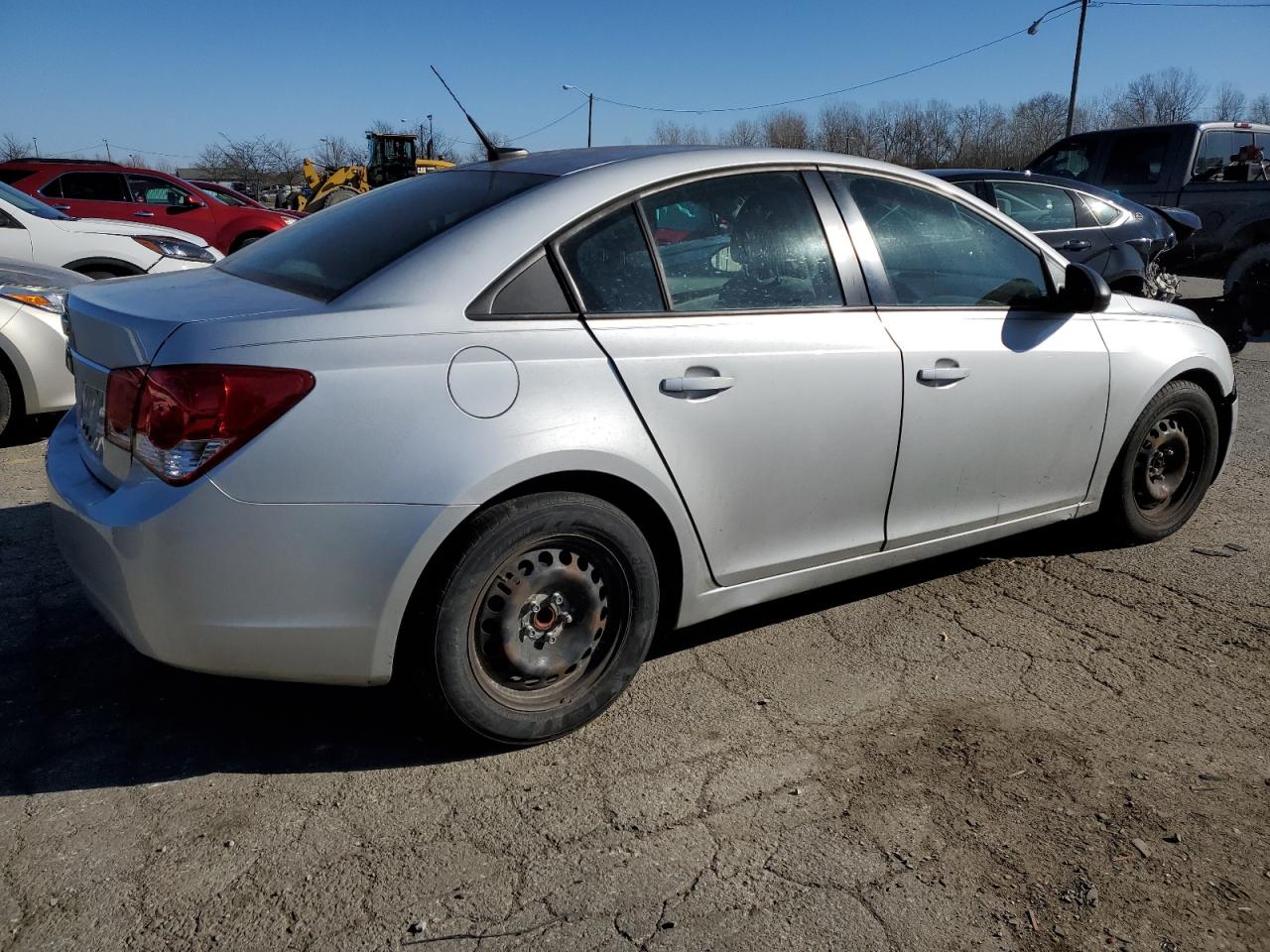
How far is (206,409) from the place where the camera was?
8.02ft

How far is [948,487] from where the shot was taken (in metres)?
3.66

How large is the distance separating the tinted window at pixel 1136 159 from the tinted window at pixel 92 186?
12215 mm

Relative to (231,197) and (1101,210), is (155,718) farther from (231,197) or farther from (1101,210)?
(231,197)

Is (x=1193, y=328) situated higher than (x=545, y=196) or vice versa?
(x=545, y=196)

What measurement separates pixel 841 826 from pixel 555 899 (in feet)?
2.45

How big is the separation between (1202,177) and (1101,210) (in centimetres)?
334

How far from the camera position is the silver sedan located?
8.21 feet

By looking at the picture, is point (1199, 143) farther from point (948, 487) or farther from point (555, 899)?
point (555, 899)

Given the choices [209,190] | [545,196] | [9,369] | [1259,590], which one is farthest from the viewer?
[209,190]

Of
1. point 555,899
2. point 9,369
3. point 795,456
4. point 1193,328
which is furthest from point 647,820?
point 9,369

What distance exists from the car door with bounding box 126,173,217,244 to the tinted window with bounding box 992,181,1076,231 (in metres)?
10.4

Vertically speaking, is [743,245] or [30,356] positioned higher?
[743,245]

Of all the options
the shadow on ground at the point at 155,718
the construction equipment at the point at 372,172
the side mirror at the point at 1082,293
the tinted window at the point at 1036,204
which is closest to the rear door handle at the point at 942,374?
the side mirror at the point at 1082,293

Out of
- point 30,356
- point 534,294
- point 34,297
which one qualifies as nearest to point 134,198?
point 34,297
